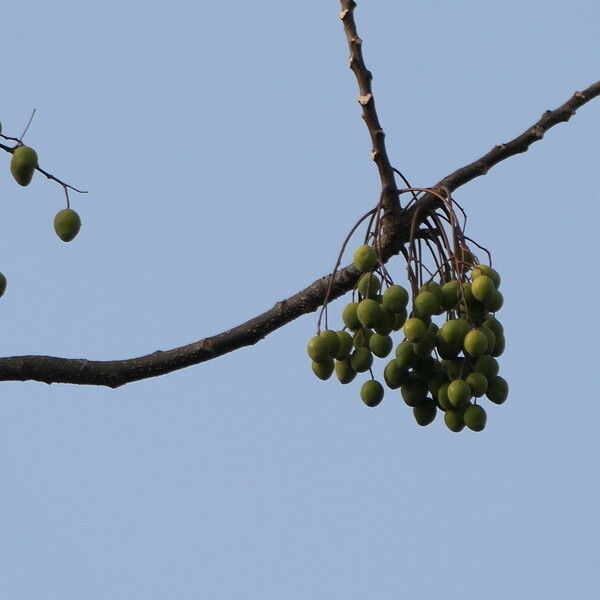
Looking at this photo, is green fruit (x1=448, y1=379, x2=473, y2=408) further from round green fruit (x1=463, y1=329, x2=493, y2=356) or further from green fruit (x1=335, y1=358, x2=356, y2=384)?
green fruit (x1=335, y1=358, x2=356, y2=384)

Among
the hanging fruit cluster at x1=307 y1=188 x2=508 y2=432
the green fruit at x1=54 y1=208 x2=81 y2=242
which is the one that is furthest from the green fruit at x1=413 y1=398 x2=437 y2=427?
the green fruit at x1=54 y1=208 x2=81 y2=242

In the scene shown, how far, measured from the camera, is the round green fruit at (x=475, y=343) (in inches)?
124

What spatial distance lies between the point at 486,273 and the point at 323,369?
0.51 m

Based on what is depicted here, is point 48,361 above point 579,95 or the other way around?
the other way around

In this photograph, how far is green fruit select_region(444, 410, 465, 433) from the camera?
3295 millimetres

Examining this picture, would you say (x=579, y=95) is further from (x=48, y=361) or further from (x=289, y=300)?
(x=48, y=361)

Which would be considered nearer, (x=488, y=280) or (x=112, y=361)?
(x=488, y=280)

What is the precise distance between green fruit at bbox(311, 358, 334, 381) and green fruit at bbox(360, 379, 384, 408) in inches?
4.6

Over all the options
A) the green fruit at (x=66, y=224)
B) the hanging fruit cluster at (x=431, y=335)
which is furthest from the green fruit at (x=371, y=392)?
the green fruit at (x=66, y=224)

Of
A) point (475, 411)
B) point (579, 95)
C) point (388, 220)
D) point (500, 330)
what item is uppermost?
point (579, 95)

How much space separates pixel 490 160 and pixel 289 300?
68cm

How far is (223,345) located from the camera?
353cm

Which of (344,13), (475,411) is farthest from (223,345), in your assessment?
(344,13)

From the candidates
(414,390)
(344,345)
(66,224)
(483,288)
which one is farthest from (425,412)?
(66,224)
